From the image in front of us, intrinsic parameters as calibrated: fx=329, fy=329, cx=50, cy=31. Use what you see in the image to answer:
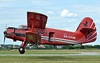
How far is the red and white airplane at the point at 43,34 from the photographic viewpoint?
122 ft

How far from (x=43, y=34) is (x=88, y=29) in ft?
19.1

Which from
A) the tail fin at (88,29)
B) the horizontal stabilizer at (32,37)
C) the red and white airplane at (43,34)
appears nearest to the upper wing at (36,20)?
the red and white airplane at (43,34)

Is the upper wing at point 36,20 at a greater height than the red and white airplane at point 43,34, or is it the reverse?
the upper wing at point 36,20

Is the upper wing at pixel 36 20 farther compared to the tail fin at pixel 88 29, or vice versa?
the tail fin at pixel 88 29

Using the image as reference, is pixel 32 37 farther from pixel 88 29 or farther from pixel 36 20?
pixel 88 29

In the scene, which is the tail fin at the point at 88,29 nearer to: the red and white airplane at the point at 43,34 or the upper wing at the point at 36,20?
the red and white airplane at the point at 43,34

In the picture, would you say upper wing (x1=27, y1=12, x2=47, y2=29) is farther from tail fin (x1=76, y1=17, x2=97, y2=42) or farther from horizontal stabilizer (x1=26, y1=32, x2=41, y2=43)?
tail fin (x1=76, y1=17, x2=97, y2=42)

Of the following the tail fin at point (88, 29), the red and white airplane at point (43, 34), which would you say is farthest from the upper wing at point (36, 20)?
the tail fin at point (88, 29)

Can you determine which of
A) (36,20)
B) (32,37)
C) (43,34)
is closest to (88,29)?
(43,34)

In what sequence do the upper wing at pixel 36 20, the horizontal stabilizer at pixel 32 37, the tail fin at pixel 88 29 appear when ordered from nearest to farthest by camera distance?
the upper wing at pixel 36 20, the horizontal stabilizer at pixel 32 37, the tail fin at pixel 88 29

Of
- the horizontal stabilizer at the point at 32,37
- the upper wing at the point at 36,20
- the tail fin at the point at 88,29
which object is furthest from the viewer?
the tail fin at the point at 88,29

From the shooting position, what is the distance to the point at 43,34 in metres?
39.4

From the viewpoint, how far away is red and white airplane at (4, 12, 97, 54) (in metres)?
37.2

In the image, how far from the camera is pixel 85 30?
41156 millimetres
